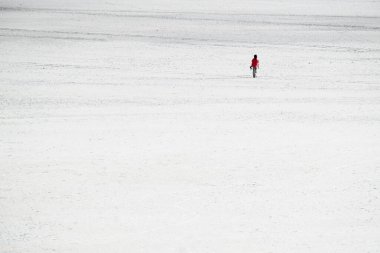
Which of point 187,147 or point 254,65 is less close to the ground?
point 254,65

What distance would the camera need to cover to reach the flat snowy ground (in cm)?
805

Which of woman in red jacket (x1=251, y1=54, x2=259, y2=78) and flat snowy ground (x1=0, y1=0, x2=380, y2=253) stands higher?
woman in red jacket (x1=251, y1=54, x2=259, y2=78)

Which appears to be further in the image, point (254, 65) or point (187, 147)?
point (254, 65)

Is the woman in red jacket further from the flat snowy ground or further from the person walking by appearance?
the flat snowy ground

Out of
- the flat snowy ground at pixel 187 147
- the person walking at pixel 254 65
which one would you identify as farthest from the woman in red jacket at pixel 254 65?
the flat snowy ground at pixel 187 147

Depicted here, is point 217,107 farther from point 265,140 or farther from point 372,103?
point 372,103

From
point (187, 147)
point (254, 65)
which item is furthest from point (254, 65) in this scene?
point (187, 147)

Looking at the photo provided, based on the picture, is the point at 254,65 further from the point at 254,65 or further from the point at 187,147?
the point at 187,147

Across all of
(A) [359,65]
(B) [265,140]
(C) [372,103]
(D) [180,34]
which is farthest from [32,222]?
(D) [180,34]

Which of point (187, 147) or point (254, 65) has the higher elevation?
point (254, 65)

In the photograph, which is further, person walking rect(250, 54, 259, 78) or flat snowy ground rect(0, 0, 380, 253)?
person walking rect(250, 54, 259, 78)

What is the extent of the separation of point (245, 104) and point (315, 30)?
16.5 m

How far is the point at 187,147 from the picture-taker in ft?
38.3

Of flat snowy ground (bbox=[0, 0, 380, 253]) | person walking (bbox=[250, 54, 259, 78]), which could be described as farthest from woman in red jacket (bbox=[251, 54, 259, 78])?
flat snowy ground (bbox=[0, 0, 380, 253])
